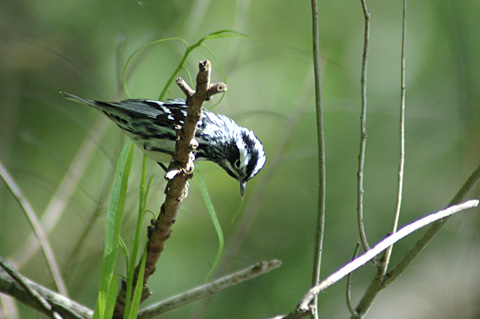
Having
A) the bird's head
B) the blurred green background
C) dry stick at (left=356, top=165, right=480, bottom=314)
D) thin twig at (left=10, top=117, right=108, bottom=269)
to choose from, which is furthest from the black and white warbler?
the blurred green background

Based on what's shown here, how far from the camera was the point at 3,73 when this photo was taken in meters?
4.41

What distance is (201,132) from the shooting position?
257 cm

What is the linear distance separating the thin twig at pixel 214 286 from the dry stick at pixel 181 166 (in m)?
0.10

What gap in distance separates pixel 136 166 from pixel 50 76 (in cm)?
170

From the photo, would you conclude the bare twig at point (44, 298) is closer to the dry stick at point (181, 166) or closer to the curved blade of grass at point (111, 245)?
the dry stick at point (181, 166)

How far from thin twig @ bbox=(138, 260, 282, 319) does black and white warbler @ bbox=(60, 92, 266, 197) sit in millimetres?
812

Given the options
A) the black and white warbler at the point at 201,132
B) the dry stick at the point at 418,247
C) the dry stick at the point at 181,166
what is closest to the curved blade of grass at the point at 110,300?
the dry stick at the point at 181,166

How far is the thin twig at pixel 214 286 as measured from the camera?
1.61 metres

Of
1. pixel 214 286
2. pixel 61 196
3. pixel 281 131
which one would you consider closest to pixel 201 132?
pixel 214 286

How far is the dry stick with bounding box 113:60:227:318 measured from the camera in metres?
1.48

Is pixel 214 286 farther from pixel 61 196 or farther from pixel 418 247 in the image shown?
pixel 61 196

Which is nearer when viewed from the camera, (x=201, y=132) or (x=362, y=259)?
(x=362, y=259)

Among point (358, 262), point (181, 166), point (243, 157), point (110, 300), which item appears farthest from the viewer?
point (243, 157)

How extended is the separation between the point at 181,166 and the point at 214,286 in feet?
1.28
